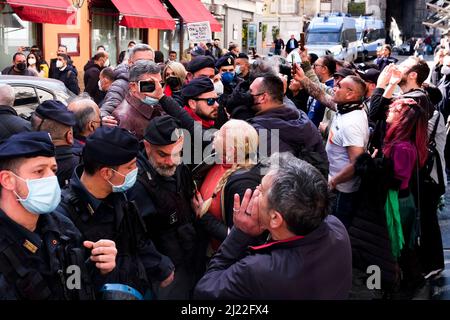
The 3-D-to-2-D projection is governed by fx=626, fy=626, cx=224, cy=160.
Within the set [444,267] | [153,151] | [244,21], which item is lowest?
[444,267]

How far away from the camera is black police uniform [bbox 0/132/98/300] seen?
2578 millimetres

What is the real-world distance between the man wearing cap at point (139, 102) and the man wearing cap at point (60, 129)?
62 centimetres

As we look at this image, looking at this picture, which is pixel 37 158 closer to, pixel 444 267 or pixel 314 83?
pixel 314 83

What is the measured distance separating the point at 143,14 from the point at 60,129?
1558cm

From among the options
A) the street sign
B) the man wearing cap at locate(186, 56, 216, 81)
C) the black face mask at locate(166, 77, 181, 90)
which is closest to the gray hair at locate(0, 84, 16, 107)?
the black face mask at locate(166, 77, 181, 90)

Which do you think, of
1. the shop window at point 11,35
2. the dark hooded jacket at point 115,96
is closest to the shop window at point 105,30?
the shop window at point 11,35

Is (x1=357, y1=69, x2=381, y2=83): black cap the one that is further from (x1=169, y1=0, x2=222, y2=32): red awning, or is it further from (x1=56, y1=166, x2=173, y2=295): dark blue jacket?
(x1=169, y1=0, x2=222, y2=32): red awning

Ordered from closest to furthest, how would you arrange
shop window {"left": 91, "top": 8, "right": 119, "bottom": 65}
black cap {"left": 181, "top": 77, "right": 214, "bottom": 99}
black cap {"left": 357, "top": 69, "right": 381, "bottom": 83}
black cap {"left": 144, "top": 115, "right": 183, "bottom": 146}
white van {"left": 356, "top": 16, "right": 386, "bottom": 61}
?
black cap {"left": 144, "top": 115, "right": 183, "bottom": 146}
black cap {"left": 181, "top": 77, "right": 214, "bottom": 99}
black cap {"left": 357, "top": 69, "right": 381, "bottom": 83}
shop window {"left": 91, "top": 8, "right": 119, "bottom": 65}
white van {"left": 356, "top": 16, "right": 386, "bottom": 61}

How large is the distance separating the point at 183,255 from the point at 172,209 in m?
0.32

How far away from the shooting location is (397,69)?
542 centimetres

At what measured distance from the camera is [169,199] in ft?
12.4

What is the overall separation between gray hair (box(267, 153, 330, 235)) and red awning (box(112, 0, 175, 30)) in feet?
53.1

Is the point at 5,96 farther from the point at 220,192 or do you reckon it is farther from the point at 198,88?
the point at 220,192
